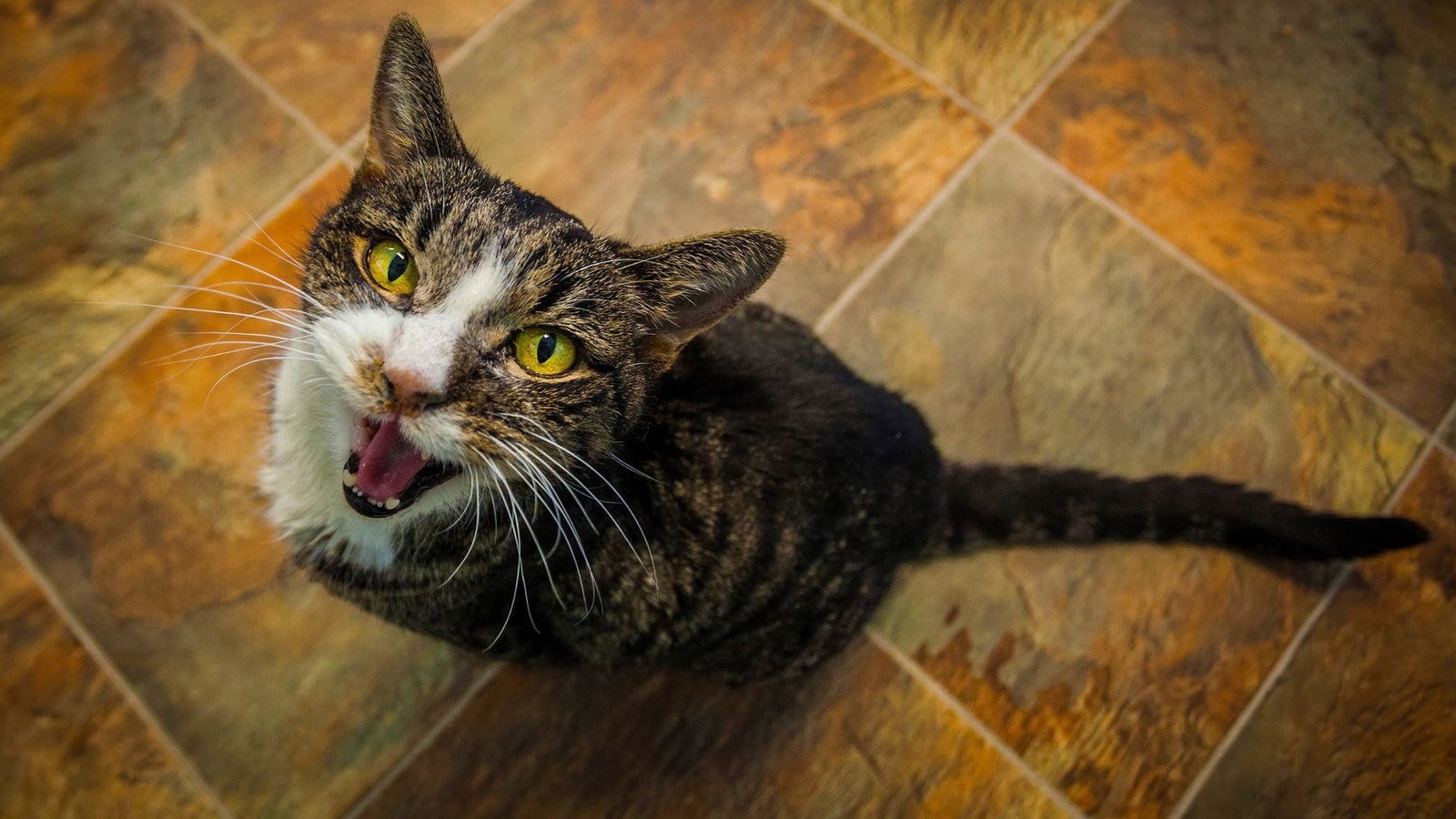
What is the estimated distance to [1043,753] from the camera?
174 centimetres

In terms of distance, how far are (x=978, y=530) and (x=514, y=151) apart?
51.7 inches

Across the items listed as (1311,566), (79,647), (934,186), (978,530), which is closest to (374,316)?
(978,530)

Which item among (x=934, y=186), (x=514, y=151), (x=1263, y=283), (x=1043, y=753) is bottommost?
(x=1043, y=753)

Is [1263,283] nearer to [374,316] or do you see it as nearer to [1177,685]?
[1177,685]

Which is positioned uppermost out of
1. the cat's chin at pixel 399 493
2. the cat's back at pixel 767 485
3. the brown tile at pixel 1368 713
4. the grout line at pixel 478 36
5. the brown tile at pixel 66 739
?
the grout line at pixel 478 36

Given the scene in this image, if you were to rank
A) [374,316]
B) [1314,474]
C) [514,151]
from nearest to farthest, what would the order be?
1. [374,316]
2. [1314,474]
3. [514,151]

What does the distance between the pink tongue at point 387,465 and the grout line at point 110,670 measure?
96cm

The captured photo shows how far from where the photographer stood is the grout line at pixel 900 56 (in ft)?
6.85

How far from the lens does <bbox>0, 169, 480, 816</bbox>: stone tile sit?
5.49ft

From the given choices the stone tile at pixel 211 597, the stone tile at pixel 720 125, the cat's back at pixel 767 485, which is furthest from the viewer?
the stone tile at pixel 720 125

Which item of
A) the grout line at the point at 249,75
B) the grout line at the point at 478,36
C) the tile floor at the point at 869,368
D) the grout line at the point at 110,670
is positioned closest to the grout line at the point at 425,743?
the tile floor at the point at 869,368

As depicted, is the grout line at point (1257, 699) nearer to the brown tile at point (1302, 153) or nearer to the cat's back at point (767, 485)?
the brown tile at point (1302, 153)

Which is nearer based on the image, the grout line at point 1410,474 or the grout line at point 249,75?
the grout line at point 1410,474

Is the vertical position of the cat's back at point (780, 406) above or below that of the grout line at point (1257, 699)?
above
